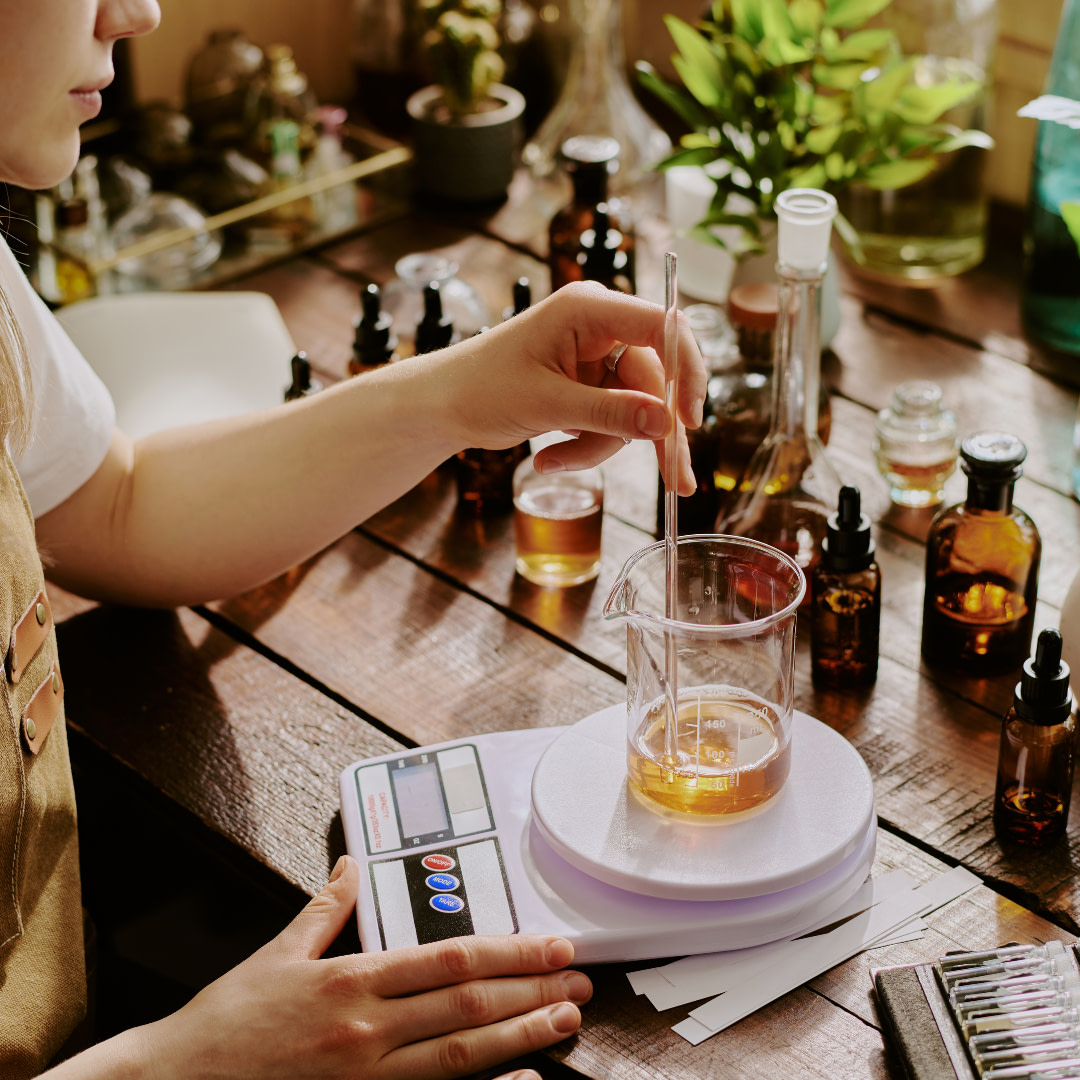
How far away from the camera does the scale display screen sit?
38.0 inches

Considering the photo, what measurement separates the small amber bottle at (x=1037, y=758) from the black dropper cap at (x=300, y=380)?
0.73 metres

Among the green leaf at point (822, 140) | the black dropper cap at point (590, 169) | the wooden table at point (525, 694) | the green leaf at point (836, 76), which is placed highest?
the green leaf at point (836, 76)

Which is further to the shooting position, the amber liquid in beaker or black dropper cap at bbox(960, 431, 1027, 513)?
black dropper cap at bbox(960, 431, 1027, 513)

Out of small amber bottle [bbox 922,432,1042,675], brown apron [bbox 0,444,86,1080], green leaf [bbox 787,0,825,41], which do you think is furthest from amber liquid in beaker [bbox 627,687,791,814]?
green leaf [bbox 787,0,825,41]

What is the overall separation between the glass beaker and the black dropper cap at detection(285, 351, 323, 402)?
0.51 metres

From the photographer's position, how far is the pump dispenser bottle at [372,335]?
1387mm

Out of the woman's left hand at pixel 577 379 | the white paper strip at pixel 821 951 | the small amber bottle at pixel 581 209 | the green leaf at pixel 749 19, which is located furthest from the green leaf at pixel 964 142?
the white paper strip at pixel 821 951

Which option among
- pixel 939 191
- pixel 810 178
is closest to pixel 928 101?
Answer: pixel 810 178

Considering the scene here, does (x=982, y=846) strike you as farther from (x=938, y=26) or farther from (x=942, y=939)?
(x=938, y=26)

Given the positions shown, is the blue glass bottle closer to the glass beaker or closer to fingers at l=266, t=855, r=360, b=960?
the glass beaker

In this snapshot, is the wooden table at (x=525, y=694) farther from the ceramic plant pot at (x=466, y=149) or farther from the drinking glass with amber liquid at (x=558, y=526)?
the ceramic plant pot at (x=466, y=149)

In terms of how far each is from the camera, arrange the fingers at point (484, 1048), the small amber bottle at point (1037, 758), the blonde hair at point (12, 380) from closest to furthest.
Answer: the fingers at point (484, 1048), the small amber bottle at point (1037, 758), the blonde hair at point (12, 380)

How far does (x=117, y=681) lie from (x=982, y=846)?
2.24 ft

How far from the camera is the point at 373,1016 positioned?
0.84 m
